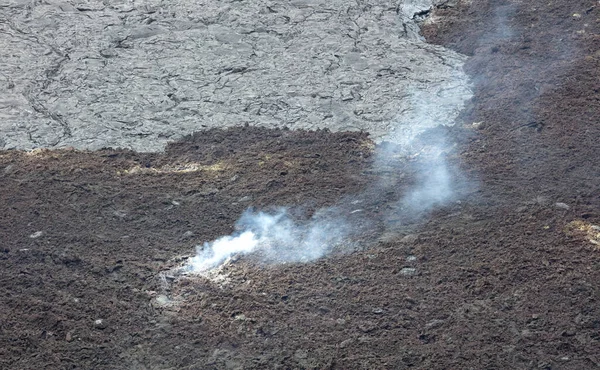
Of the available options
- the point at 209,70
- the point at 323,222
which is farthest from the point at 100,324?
the point at 209,70

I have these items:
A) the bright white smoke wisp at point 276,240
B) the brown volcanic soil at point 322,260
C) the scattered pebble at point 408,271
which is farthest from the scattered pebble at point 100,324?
the scattered pebble at point 408,271

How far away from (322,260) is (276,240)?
476 millimetres

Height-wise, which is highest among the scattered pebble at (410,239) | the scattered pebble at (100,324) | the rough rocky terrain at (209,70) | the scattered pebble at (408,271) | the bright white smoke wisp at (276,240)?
the rough rocky terrain at (209,70)

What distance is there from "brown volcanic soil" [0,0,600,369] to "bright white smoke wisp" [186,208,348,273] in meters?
0.12

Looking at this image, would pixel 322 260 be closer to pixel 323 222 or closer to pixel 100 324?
pixel 323 222

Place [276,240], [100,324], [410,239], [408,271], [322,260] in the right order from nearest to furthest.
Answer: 1. [100,324]
2. [408,271]
3. [322,260]
4. [410,239]
5. [276,240]

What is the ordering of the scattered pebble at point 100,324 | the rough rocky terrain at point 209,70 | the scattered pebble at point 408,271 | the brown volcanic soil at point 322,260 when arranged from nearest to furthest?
1. the brown volcanic soil at point 322,260
2. the scattered pebble at point 100,324
3. the scattered pebble at point 408,271
4. the rough rocky terrain at point 209,70

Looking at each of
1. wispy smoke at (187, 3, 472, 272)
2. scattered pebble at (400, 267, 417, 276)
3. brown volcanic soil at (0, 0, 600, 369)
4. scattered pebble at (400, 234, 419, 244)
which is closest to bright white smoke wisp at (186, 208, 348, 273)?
wispy smoke at (187, 3, 472, 272)

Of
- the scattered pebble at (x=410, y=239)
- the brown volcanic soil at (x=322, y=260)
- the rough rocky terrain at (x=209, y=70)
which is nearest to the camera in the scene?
the brown volcanic soil at (x=322, y=260)

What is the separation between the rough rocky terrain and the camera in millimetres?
7938

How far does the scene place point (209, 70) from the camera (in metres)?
8.82

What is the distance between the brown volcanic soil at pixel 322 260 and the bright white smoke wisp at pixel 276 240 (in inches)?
4.6

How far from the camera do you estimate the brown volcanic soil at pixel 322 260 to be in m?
5.02

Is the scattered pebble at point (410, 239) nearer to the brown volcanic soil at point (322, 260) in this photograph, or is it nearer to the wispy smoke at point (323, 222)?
the brown volcanic soil at point (322, 260)
